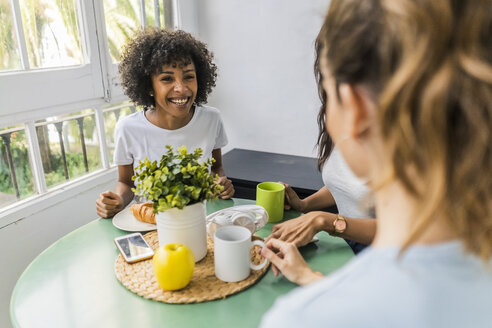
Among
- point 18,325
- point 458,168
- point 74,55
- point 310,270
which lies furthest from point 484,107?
point 74,55

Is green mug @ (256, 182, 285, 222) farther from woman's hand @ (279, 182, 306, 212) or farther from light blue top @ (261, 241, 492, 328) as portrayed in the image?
light blue top @ (261, 241, 492, 328)

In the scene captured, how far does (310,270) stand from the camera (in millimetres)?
933

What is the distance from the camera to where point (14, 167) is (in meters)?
1.72

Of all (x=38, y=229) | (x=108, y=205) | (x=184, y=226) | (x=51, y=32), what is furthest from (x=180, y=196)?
(x=51, y=32)

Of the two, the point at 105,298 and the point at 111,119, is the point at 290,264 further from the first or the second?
the point at 111,119

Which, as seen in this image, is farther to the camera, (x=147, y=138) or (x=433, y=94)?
(x=147, y=138)

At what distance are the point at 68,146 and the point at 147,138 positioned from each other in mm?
576

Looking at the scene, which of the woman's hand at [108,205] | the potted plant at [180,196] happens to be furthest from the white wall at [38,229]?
the potted plant at [180,196]

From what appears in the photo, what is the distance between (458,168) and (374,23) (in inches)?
6.7

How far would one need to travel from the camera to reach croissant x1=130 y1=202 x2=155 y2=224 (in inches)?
48.1

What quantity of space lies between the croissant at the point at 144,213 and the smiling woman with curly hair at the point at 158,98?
29 cm

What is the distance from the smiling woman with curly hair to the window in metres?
0.33

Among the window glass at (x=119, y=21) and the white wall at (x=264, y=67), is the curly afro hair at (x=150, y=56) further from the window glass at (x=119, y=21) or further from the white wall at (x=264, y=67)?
the white wall at (x=264, y=67)

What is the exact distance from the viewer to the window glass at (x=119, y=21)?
81.7 inches
